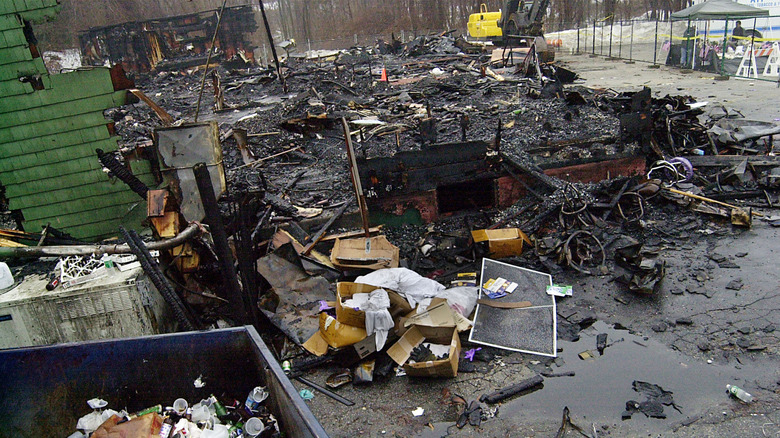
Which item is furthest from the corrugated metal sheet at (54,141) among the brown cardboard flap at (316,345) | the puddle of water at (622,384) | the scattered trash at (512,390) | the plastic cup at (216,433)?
the puddle of water at (622,384)

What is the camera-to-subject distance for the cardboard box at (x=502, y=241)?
21.2ft

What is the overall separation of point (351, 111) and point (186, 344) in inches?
385

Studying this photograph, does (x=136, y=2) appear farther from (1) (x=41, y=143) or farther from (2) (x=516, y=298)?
(2) (x=516, y=298)

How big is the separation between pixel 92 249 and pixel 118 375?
2359 mm

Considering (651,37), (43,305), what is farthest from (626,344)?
(651,37)

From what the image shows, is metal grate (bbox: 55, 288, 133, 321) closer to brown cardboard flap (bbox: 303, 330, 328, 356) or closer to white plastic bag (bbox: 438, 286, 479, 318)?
brown cardboard flap (bbox: 303, 330, 328, 356)

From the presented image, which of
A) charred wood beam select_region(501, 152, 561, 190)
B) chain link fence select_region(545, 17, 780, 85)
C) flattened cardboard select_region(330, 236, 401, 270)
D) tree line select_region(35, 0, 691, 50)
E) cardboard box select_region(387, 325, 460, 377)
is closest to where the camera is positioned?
cardboard box select_region(387, 325, 460, 377)

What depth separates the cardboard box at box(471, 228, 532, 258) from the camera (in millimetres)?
6465

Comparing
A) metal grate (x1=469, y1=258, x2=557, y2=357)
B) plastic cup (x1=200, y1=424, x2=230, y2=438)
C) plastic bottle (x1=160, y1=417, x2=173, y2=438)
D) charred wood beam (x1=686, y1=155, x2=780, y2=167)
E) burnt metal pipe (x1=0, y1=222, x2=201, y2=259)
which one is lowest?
metal grate (x1=469, y1=258, x2=557, y2=357)

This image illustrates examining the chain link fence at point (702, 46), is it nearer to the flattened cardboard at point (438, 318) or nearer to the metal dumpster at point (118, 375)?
the flattened cardboard at point (438, 318)

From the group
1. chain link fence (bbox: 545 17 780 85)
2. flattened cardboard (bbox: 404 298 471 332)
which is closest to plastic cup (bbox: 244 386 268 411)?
flattened cardboard (bbox: 404 298 471 332)

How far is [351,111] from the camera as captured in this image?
40.8 ft

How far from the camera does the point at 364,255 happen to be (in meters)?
6.08

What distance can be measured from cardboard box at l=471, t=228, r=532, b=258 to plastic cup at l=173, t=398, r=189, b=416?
4233mm
